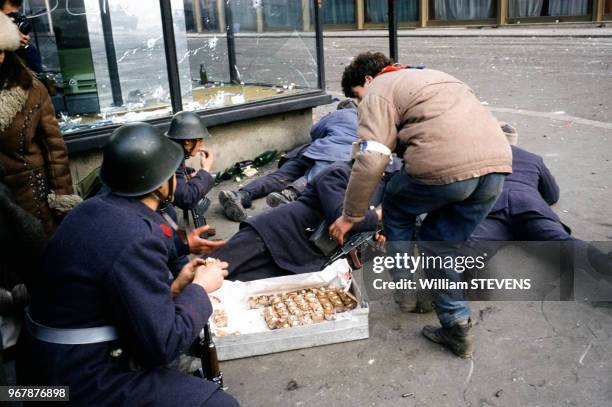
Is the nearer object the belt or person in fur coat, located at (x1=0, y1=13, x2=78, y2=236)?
the belt

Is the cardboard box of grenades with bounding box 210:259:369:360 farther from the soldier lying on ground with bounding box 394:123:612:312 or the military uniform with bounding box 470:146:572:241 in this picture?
the military uniform with bounding box 470:146:572:241

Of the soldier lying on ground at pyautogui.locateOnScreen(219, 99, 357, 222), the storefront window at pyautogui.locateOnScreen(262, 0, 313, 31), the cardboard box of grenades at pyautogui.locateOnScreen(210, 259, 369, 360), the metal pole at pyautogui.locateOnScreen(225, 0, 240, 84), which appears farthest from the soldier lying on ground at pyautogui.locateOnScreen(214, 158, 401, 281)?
the metal pole at pyautogui.locateOnScreen(225, 0, 240, 84)

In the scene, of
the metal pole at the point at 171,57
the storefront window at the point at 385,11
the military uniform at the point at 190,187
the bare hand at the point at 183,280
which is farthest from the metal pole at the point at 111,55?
the storefront window at the point at 385,11

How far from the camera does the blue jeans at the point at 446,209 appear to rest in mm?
2898

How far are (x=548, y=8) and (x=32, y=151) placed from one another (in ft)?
77.4

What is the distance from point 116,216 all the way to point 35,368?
56 centimetres

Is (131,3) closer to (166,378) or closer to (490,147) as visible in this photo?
(490,147)

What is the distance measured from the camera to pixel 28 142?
3502mm

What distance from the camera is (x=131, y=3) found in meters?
5.87

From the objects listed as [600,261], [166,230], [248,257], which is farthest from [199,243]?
[600,261]

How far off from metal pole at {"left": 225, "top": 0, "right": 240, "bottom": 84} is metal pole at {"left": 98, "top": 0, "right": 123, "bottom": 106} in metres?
1.51

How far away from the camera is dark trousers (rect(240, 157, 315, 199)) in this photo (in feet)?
17.4

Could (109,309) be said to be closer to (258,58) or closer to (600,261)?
(600,261)

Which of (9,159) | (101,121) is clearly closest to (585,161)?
(101,121)
